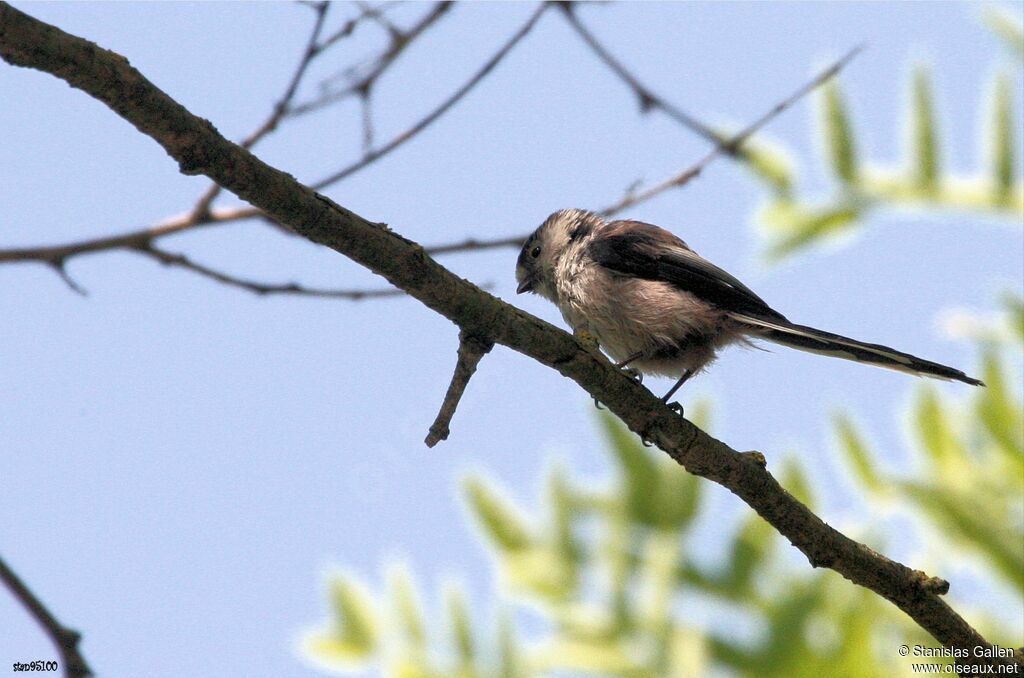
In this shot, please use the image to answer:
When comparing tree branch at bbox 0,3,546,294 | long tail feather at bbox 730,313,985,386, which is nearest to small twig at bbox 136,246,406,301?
tree branch at bbox 0,3,546,294

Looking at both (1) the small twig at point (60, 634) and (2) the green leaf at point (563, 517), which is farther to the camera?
(2) the green leaf at point (563, 517)

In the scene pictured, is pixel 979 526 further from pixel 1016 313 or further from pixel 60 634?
pixel 60 634

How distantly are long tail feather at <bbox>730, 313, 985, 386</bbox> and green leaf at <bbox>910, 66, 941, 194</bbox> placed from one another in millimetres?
1051

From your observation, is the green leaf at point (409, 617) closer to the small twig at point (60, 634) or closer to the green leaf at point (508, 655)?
the green leaf at point (508, 655)

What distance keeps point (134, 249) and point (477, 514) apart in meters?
2.35

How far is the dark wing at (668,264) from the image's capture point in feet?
15.6

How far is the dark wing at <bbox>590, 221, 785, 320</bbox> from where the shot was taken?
15.6ft

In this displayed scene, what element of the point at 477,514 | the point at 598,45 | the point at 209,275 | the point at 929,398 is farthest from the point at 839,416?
the point at 209,275

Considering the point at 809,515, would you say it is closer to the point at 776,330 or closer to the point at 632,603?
the point at 776,330

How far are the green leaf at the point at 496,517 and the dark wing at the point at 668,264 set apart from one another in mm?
1292

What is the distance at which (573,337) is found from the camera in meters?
3.19

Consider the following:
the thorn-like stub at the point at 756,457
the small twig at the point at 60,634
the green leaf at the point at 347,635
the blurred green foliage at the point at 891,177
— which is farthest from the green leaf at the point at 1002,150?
the small twig at the point at 60,634

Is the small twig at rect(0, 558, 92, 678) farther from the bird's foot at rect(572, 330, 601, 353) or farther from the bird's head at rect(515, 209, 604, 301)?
the bird's head at rect(515, 209, 604, 301)

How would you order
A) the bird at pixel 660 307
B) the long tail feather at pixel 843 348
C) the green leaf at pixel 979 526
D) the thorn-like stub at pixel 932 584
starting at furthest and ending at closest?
1. the bird at pixel 660 307
2. the green leaf at pixel 979 526
3. the long tail feather at pixel 843 348
4. the thorn-like stub at pixel 932 584
